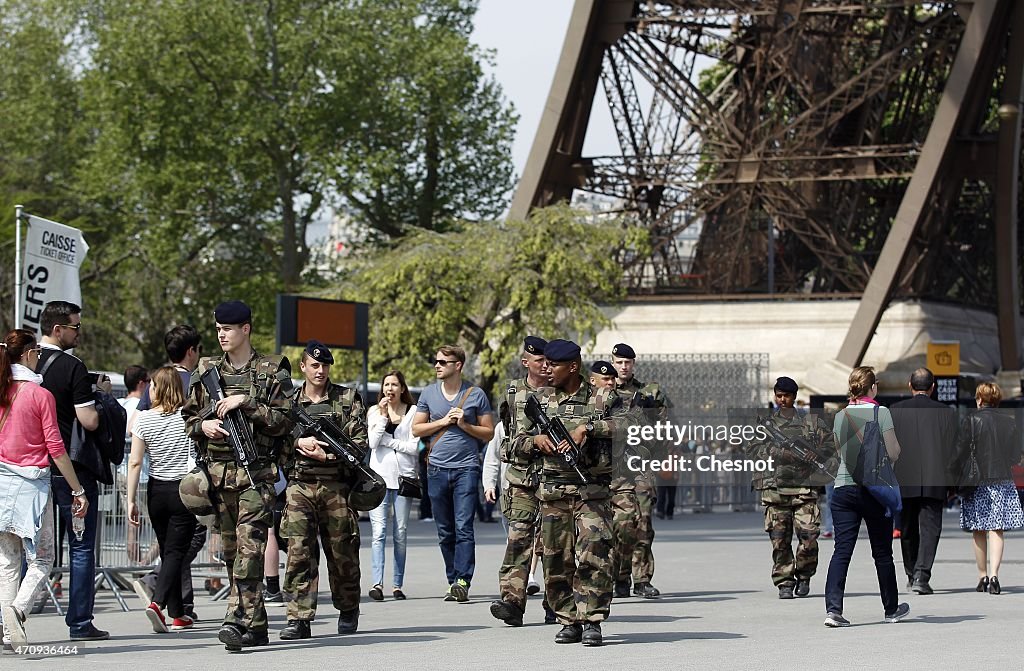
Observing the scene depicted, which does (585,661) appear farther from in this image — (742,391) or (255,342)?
(255,342)

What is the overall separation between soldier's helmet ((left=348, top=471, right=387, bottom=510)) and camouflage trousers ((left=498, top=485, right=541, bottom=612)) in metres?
0.84

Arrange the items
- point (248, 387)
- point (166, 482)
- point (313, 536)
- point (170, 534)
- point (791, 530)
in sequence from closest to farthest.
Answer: point (248, 387)
point (313, 536)
point (170, 534)
point (166, 482)
point (791, 530)

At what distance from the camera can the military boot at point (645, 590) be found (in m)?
14.2

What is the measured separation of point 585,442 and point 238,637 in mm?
2121

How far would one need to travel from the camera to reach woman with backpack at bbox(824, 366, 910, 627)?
39.5ft

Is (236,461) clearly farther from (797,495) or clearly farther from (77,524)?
(797,495)

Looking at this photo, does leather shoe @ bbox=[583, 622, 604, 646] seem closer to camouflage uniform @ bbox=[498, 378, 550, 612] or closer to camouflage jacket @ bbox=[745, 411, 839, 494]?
camouflage uniform @ bbox=[498, 378, 550, 612]

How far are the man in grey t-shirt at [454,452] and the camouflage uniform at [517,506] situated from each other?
192 cm

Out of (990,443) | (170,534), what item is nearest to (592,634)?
(170,534)

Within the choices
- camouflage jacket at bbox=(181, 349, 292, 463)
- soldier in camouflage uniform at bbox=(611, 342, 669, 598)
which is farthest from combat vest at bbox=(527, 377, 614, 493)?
soldier in camouflage uniform at bbox=(611, 342, 669, 598)

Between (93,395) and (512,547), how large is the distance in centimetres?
255

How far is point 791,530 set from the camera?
558 inches

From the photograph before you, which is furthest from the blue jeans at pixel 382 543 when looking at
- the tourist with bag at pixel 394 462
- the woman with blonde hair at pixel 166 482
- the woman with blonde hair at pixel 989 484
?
the woman with blonde hair at pixel 989 484

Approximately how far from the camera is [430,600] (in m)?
14.1
